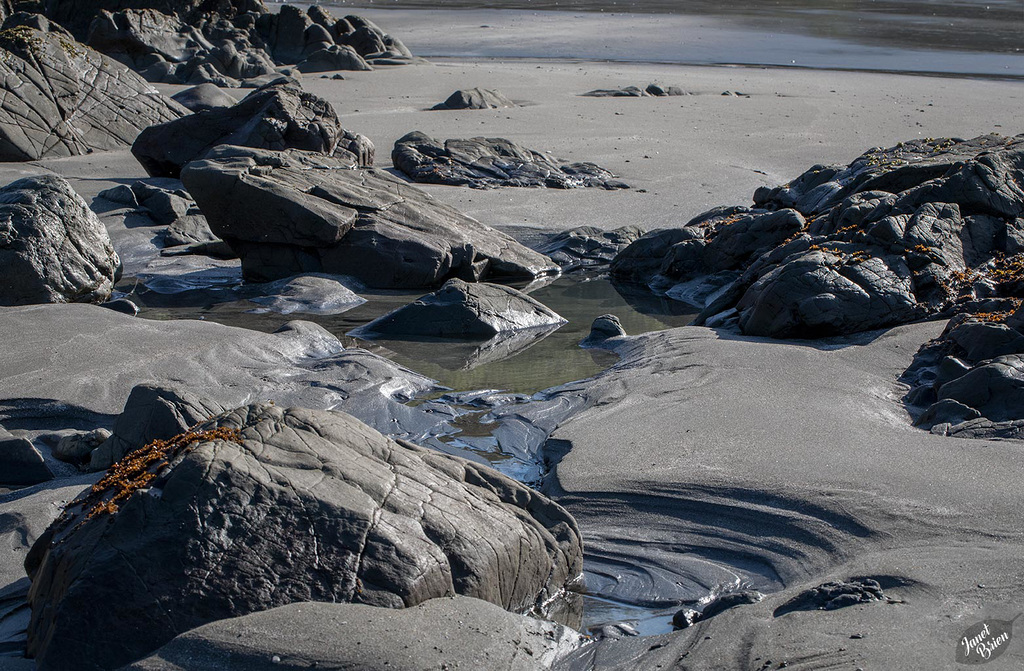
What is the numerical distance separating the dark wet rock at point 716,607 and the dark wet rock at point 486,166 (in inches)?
315

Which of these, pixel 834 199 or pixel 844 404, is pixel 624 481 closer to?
pixel 844 404

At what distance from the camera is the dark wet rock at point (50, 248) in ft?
22.4

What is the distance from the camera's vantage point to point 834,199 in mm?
8859

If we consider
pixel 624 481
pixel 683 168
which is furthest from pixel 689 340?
pixel 683 168

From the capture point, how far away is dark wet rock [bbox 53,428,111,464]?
4.52 metres

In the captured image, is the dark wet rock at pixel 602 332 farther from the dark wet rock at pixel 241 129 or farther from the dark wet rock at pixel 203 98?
the dark wet rock at pixel 203 98

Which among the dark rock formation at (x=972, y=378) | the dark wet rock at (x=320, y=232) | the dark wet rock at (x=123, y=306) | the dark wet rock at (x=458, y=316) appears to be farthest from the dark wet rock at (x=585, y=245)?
the dark wet rock at (x=123, y=306)

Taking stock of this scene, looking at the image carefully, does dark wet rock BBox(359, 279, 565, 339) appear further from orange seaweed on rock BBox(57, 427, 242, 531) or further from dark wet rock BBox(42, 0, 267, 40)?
dark wet rock BBox(42, 0, 267, 40)

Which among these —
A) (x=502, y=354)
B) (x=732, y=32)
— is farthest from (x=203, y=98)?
(x=732, y=32)

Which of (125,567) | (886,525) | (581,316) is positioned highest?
(125,567)

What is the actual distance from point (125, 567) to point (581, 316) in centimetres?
533

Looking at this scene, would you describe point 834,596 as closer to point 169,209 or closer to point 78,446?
point 78,446

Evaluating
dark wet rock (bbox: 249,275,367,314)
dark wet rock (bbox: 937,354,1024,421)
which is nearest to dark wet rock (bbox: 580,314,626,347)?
dark wet rock (bbox: 249,275,367,314)

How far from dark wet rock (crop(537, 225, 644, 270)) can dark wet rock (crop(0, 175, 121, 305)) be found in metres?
3.78
